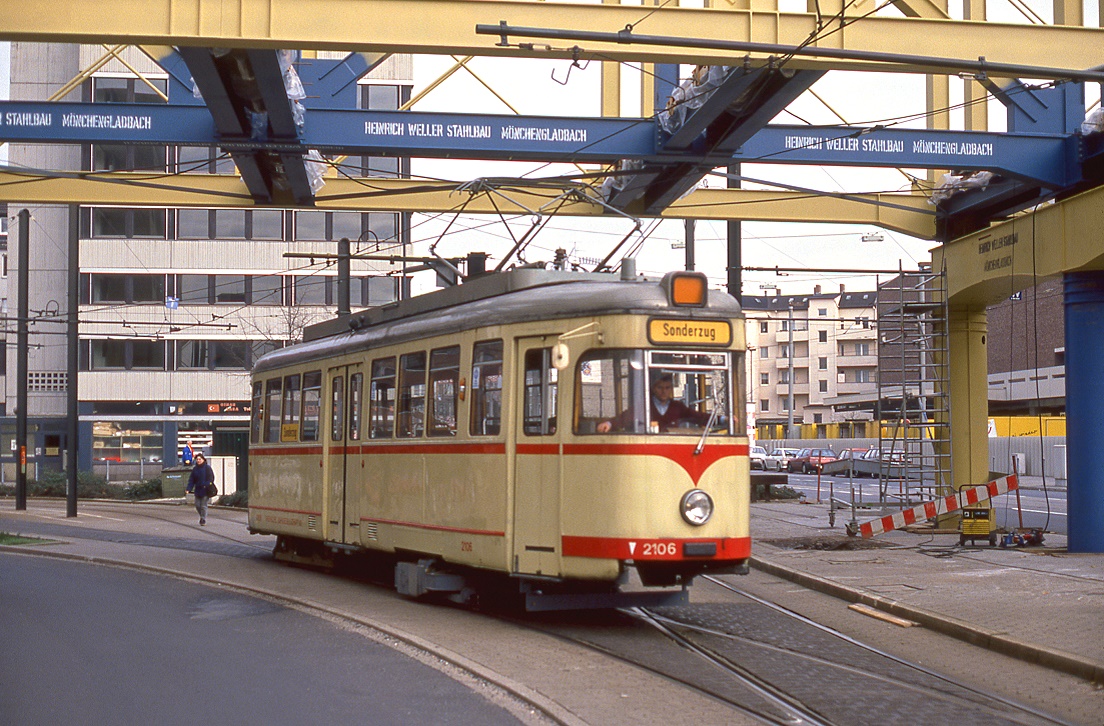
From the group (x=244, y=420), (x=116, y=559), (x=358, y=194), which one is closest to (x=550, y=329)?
(x=358, y=194)

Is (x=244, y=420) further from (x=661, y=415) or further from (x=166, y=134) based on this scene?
(x=661, y=415)

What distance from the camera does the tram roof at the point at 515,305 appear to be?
1134cm

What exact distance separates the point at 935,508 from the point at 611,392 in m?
9.17

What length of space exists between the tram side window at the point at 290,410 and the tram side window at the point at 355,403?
2069mm

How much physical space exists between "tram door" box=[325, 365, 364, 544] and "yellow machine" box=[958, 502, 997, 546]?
886 centimetres

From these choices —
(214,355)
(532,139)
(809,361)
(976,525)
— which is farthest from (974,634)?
(809,361)

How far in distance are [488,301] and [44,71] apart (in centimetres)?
4711

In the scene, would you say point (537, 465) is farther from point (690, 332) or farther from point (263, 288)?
point (263, 288)

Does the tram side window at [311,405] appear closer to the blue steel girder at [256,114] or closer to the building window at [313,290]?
the blue steel girder at [256,114]

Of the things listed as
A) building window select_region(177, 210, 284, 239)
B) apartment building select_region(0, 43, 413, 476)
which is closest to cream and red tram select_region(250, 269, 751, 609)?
apartment building select_region(0, 43, 413, 476)

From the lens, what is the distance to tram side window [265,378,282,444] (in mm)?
18609

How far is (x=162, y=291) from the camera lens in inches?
2170

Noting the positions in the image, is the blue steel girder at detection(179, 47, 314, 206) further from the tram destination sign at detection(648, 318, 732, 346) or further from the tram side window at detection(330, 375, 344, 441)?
the tram destination sign at detection(648, 318, 732, 346)

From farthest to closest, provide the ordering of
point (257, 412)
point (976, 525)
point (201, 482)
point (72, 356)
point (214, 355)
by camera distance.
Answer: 1. point (214, 355)
2. point (72, 356)
3. point (201, 482)
4. point (257, 412)
5. point (976, 525)
